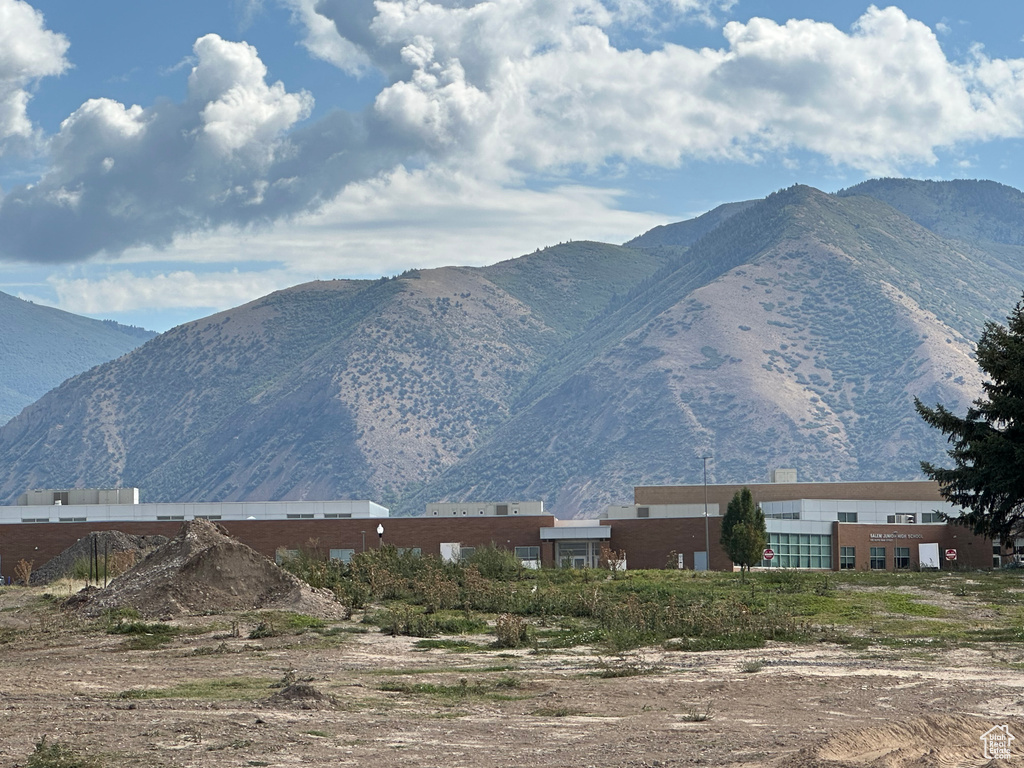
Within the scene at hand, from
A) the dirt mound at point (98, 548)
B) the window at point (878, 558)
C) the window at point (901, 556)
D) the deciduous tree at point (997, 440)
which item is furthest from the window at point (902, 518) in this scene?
the dirt mound at point (98, 548)

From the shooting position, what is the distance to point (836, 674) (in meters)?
21.9

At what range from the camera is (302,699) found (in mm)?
18406

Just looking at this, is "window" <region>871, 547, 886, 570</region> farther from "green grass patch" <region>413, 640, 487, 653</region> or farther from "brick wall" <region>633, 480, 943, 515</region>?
"green grass patch" <region>413, 640, 487, 653</region>

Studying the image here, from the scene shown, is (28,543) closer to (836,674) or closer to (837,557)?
(837,557)

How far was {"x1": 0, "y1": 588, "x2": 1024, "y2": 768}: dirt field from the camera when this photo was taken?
14.9m

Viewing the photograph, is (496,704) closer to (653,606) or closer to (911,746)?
(911,746)

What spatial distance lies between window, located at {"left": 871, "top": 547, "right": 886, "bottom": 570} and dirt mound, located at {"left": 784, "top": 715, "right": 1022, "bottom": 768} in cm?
7034

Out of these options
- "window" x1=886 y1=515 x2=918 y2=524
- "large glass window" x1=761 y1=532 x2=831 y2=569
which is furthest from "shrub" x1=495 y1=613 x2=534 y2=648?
"window" x1=886 y1=515 x2=918 y2=524

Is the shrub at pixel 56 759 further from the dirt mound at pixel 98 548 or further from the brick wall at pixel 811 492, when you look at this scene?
the brick wall at pixel 811 492

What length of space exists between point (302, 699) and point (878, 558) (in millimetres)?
70515

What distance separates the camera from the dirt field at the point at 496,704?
49.0ft

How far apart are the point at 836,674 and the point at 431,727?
7730 mm

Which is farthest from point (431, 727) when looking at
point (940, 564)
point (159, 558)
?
point (940, 564)

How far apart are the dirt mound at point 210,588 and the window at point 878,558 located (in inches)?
2202
